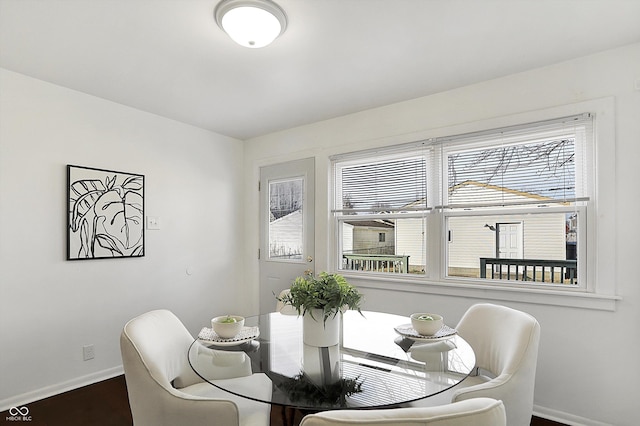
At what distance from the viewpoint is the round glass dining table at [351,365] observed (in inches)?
53.3

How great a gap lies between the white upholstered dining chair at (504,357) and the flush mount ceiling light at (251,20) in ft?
6.70

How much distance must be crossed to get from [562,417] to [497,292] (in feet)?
2.88

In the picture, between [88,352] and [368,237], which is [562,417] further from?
[88,352]

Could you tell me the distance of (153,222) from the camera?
3541mm

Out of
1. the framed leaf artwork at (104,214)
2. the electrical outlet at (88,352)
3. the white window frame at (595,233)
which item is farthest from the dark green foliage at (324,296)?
the electrical outlet at (88,352)

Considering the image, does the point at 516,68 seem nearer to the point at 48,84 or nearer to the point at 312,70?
the point at 312,70

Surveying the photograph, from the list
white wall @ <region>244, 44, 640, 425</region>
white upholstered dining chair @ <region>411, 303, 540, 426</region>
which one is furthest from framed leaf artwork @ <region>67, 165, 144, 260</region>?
A: white upholstered dining chair @ <region>411, 303, 540, 426</region>

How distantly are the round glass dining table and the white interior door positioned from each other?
1.75m

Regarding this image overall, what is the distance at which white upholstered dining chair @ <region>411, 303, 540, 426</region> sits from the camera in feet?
5.54

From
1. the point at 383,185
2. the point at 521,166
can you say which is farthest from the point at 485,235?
the point at 383,185

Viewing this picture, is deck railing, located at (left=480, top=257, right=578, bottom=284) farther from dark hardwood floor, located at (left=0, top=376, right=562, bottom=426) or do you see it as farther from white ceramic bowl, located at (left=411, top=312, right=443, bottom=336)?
white ceramic bowl, located at (left=411, top=312, right=443, bottom=336)

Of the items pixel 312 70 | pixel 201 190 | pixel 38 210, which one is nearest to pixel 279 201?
pixel 201 190

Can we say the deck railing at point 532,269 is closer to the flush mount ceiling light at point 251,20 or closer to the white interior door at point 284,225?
the white interior door at point 284,225

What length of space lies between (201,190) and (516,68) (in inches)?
124
